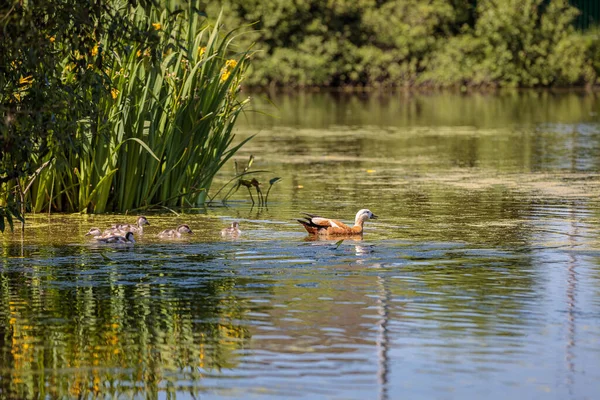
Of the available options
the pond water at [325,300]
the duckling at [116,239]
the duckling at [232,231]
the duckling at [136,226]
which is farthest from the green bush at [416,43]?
the duckling at [116,239]

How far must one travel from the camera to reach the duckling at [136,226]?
10700 millimetres

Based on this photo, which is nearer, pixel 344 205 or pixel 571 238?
pixel 571 238

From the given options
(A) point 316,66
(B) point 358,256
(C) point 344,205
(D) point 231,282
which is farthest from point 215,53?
(A) point 316,66

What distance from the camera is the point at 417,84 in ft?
145

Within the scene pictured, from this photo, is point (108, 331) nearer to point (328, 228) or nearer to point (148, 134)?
point (328, 228)

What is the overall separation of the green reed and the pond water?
0.34 metres

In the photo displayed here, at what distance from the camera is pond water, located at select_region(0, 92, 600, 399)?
6363mm

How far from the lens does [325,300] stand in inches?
322

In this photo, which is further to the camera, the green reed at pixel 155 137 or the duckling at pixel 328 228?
the green reed at pixel 155 137

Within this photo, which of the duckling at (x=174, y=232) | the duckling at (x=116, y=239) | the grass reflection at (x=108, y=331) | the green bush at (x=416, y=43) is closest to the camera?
the grass reflection at (x=108, y=331)

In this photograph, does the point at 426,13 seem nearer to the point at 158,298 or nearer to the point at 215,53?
the point at 215,53

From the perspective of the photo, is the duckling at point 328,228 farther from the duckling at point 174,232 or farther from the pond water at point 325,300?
the duckling at point 174,232

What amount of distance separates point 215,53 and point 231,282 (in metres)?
3.93

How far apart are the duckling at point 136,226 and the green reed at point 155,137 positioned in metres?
0.76
